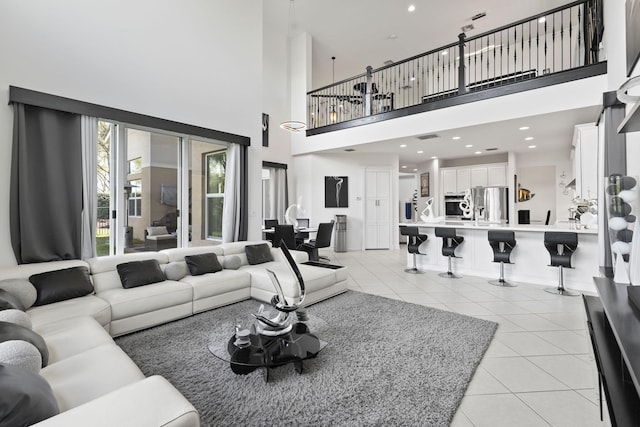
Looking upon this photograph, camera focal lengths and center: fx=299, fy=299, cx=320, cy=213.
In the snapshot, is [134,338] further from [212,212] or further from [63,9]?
[63,9]

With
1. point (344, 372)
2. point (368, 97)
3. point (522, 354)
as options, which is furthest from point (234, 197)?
point (522, 354)

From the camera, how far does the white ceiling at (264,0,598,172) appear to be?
632 centimetres

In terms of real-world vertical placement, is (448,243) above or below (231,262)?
above

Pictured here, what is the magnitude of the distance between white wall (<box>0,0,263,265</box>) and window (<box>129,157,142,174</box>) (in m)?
0.67

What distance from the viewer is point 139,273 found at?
330 cm

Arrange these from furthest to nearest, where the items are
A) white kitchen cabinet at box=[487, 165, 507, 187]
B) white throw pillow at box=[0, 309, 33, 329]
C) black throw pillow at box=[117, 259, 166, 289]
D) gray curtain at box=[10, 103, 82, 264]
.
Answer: white kitchen cabinet at box=[487, 165, 507, 187]
black throw pillow at box=[117, 259, 166, 289]
gray curtain at box=[10, 103, 82, 264]
white throw pillow at box=[0, 309, 33, 329]

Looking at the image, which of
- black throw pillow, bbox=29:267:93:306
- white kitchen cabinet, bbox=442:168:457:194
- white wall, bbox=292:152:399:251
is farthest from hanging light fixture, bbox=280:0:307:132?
white kitchen cabinet, bbox=442:168:457:194

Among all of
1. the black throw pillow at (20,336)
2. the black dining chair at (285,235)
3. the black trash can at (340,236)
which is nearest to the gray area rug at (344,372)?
the black throw pillow at (20,336)

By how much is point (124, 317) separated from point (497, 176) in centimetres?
906

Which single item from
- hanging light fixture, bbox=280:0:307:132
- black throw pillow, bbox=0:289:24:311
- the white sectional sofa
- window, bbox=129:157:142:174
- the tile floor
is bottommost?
the tile floor

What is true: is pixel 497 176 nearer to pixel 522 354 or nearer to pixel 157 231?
pixel 522 354

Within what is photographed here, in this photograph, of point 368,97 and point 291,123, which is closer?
point 291,123

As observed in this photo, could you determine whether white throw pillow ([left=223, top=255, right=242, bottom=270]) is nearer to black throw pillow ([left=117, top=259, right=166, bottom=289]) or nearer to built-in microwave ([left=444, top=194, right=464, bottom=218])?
black throw pillow ([left=117, top=259, right=166, bottom=289])

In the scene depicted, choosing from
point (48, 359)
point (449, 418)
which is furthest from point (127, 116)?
point (449, 418)
